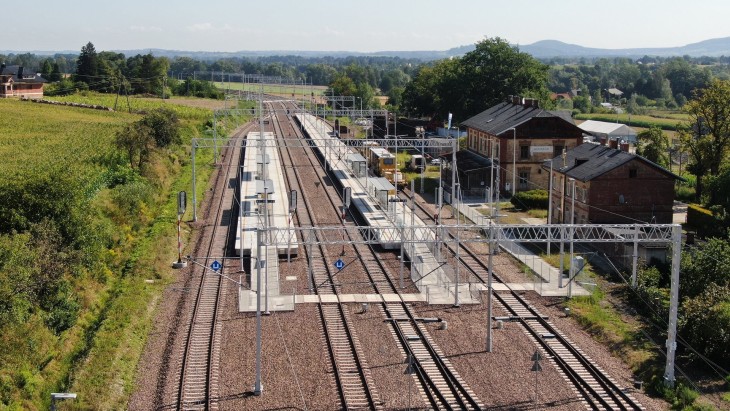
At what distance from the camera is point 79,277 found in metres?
29.1

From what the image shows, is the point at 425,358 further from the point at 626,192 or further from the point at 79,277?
the point at 626,192

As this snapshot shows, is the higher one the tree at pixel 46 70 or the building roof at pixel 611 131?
the tree at pixel 46 70

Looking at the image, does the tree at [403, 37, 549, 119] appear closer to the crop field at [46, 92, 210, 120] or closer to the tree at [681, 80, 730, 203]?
the tree at [681, 80, 730, 203]

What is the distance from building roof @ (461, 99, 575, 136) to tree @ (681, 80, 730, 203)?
827 cm

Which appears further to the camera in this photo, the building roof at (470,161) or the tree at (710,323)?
the building roof at (470,161)

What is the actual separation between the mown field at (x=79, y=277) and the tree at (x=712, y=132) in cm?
3094

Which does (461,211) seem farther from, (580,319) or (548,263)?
(580,319)

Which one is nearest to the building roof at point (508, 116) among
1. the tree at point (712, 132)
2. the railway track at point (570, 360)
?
the tree at point (712, 132)

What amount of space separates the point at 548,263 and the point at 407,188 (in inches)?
891

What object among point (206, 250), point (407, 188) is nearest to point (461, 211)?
point (407, 188)

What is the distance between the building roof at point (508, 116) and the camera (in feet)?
182

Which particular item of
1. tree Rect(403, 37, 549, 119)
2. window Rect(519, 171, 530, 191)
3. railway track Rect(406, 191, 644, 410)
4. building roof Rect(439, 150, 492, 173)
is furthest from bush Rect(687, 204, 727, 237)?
tree Rect(403, 37, 549, 119)

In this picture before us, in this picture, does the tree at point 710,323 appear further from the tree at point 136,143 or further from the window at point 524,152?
the tree at point 136,143

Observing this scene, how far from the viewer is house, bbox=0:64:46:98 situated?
10281 centimetres
